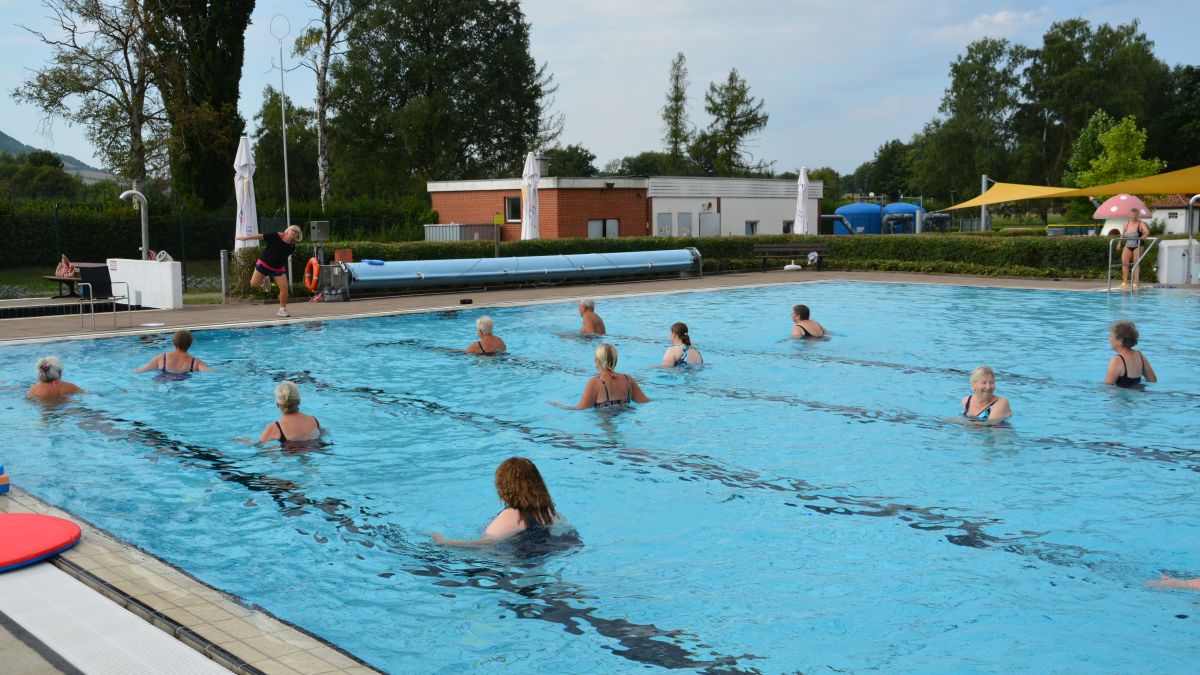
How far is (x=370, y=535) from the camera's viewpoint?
22.8ft

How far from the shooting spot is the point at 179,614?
4684 mm

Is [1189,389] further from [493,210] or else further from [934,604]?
[493,210]

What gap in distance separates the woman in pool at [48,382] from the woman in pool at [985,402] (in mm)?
10338

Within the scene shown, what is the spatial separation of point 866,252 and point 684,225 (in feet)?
36.0

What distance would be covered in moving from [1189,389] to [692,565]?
8597mm

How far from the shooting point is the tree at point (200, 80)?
109ft

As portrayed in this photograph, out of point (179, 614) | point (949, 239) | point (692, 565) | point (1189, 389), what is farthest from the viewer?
point (949, 239)

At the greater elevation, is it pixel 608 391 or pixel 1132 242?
pixel 1132 242

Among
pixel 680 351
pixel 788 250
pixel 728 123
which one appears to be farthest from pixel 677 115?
pixel 680 351

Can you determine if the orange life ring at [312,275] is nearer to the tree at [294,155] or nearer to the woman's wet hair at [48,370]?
the woman's wet hair at [48,370]

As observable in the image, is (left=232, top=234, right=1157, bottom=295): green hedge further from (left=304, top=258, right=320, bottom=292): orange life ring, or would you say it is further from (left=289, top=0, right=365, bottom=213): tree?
(left=289, top=0, right=365, bottom=213): tree

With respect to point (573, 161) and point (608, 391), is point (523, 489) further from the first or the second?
point (573, 161)

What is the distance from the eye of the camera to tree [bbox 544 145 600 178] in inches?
2833

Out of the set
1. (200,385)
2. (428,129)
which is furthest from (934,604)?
(428,129)
